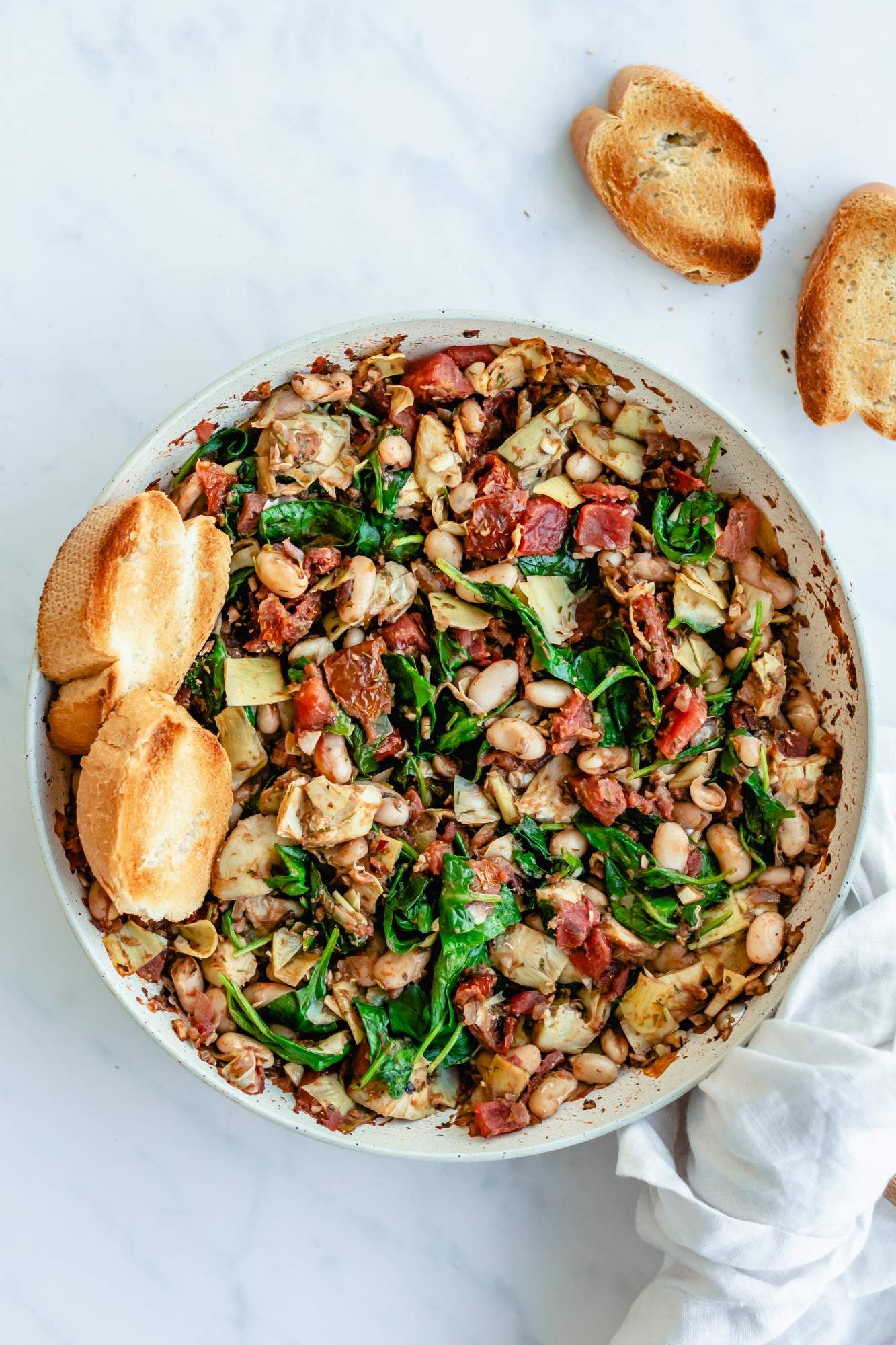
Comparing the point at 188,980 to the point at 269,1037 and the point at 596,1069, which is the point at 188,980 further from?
the point at 596,1069

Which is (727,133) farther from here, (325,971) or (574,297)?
(325,971)

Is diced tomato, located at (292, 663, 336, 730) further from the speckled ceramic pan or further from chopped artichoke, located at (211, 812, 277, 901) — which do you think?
the speckled ceramic pan

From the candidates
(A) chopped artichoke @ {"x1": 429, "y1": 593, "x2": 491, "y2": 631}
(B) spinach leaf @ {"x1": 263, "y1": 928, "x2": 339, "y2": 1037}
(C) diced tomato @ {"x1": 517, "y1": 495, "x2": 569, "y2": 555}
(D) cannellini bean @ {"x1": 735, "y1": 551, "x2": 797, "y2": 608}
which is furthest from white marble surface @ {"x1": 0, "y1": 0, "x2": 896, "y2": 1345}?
(A) chopped artichoke @ {"x1": 429, "y1": 593, "x2": 491, "y2": 631}

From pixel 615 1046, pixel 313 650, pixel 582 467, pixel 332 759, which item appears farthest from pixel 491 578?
pixel 615 1046

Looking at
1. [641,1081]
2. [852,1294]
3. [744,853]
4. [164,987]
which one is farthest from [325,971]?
[852,1294]

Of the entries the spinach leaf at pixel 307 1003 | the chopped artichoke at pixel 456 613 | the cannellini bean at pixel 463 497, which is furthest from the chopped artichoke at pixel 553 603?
the spinach leaf at pixel 307 1003

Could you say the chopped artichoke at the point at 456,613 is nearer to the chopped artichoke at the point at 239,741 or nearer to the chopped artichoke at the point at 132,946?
the chopped artichoke at the point at 239,741
